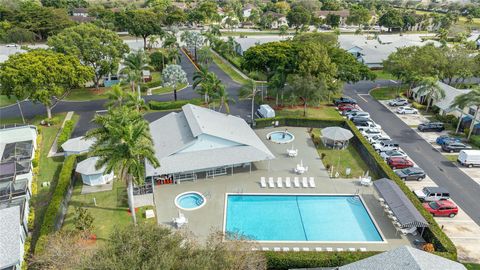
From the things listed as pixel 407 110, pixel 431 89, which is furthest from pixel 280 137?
pixel 431 89

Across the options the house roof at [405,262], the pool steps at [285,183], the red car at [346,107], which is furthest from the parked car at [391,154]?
the house roof at [405,262]

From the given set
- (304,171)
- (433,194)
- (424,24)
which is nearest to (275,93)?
(304,171)

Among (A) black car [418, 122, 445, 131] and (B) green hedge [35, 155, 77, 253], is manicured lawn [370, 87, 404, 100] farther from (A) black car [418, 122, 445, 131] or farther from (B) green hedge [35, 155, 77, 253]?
(B) green hedge [35, 155, 77, 253]

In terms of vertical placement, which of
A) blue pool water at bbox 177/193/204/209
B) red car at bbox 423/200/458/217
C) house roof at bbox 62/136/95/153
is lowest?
blue pool water at bbox 177/193/204/209

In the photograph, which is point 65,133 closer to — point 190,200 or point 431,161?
point 190,200

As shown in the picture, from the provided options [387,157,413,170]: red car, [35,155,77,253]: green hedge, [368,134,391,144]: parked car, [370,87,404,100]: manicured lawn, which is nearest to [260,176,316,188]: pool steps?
[387,157,413,170]: red car

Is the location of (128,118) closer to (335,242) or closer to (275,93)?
(335,242)
